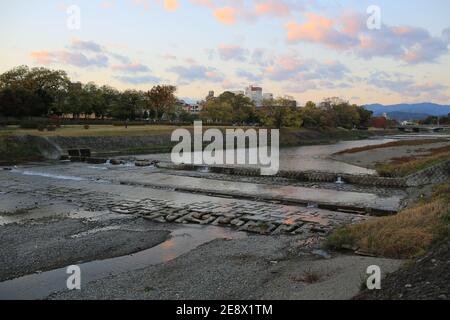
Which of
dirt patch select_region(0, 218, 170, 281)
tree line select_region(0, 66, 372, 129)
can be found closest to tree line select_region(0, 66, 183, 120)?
tree line select_region(0, 66, 372, 129)

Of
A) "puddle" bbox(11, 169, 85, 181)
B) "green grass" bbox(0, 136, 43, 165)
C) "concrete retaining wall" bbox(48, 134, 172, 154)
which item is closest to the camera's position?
"puddle" bbox(11, 169, 85, 181)

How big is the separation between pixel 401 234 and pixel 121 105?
8589 cm

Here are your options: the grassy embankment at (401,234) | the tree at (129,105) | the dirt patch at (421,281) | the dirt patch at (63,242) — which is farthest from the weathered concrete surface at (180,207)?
the tree at (129,105)

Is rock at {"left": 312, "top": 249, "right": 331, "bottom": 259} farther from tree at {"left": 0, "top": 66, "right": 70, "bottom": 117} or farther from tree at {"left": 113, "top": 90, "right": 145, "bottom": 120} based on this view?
tree at {"left": 113, "top": 90, "right": 145, "bottom": 120}

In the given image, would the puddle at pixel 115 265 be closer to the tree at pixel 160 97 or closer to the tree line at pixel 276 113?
the tree line at pixel 276 113

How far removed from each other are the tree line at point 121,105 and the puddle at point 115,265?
197 feet

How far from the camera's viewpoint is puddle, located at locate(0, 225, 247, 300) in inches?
386

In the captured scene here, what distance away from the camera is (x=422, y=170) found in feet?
96.6

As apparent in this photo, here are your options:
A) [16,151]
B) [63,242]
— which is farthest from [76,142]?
[63,242]

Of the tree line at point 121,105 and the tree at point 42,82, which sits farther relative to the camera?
the tree at point 42,82

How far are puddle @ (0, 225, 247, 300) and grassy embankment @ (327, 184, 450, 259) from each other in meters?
4.08

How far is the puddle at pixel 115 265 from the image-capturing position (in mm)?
9805
